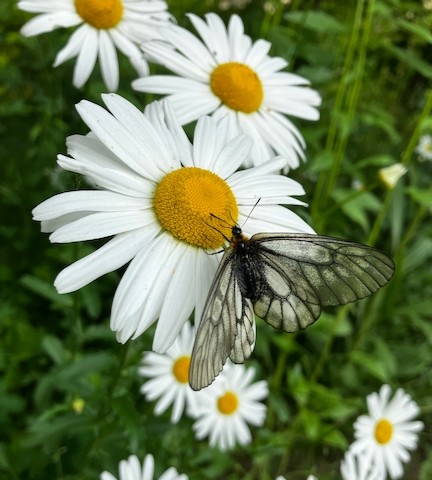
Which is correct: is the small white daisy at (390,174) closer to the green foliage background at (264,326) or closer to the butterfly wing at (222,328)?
the green foliage background at (264,326)

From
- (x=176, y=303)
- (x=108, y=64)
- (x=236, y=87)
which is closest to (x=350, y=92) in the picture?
(x=236, y=87)

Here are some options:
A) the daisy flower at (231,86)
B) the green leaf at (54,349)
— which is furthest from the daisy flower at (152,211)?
the green leaf at (54,349)

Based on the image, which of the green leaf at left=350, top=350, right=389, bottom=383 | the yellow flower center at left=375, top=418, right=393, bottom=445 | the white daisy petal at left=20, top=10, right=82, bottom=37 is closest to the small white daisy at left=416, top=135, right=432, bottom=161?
the green leaf at left=350, top=350, right=389, bottom=383

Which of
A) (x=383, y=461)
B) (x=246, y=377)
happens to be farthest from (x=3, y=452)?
(x=383, y=461)

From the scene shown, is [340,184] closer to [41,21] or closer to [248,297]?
[41,21]

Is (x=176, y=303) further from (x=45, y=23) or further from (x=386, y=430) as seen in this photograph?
(x=386, y=430)

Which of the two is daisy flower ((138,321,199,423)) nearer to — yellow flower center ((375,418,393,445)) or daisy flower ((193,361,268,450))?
daisy flower ((193,361,268,450))
